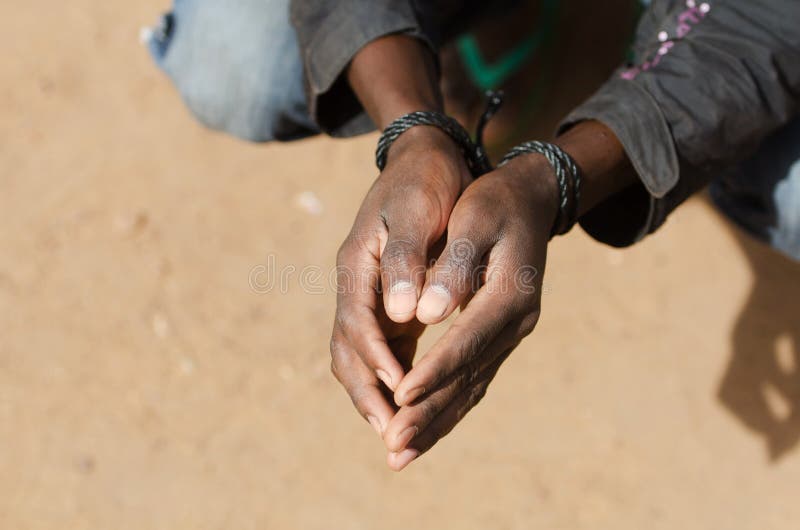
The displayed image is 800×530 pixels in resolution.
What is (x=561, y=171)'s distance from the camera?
110cm

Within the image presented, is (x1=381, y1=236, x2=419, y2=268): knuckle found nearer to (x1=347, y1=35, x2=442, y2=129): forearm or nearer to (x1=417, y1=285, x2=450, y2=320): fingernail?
(x1=417, y1=285, x2=450, y2=320): fingernail

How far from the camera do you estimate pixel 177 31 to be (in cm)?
180

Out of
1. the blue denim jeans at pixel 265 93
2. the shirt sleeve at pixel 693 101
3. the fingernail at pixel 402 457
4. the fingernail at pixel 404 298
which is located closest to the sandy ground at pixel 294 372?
the blue denim jeans at pixel 265 93

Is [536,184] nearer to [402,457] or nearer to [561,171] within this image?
[561,171]

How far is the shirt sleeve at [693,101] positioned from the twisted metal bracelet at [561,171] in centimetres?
10

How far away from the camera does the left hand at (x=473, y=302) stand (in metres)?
0.94

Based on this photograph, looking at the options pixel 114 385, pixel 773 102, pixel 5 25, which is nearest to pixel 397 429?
pixel 773 102

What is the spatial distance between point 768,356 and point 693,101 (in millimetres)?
835

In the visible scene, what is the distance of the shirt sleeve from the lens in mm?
1176

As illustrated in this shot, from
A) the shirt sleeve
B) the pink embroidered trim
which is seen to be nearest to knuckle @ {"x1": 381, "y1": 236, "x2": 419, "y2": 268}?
the shirt sleeve

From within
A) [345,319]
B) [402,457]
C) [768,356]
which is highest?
[345,319]

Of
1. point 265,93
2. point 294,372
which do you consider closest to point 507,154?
point 265,93

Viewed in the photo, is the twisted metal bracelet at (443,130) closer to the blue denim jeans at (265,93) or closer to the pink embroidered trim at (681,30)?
the pink embroidered trim at (681,30)

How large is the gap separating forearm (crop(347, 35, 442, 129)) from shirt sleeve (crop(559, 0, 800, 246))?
0.73 feet
